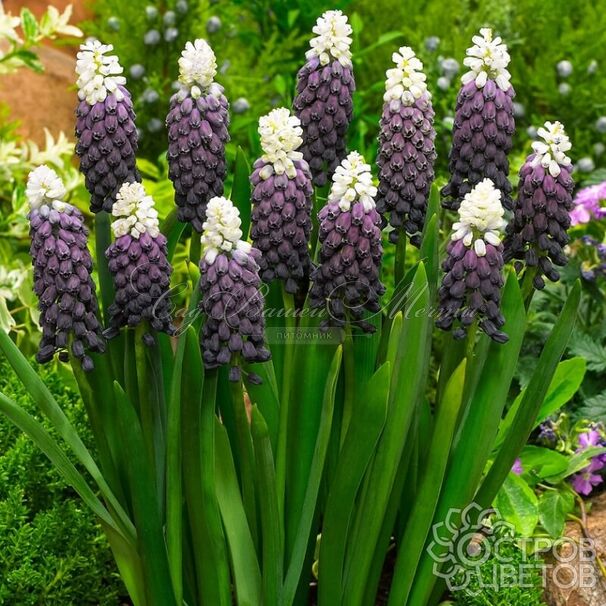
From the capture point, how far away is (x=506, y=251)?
77.5 inches

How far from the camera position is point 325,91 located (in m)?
1.96

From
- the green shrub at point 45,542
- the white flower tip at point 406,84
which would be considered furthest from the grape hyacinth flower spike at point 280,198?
the green shrub at point 45,542

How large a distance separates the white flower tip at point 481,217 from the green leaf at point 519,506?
1082 mm

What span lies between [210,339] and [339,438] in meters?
0.47

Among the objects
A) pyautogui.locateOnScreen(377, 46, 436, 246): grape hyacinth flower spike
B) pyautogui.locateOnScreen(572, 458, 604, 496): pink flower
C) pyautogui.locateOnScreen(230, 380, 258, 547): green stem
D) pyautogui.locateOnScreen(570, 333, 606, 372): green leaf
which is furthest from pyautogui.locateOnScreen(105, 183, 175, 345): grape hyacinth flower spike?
pyautogui.locateOnScreen(570, 333, 606, 372): green leaf

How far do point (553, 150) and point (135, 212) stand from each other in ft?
2.54

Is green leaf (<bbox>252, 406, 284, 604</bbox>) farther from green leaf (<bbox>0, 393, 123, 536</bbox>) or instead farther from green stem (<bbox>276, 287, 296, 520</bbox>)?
green leaf (<bbox>0, 393, 123, 536</bbox>)

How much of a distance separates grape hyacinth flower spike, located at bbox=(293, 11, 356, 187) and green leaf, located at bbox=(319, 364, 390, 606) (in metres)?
0.50

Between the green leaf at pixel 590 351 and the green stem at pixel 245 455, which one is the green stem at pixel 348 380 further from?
the green leaf at pixel 590 351

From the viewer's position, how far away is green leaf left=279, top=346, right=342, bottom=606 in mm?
1840

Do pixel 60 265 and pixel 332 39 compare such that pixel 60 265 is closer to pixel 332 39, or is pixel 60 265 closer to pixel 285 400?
pixel 285 400

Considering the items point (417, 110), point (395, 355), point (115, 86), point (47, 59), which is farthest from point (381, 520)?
point (47, 59)

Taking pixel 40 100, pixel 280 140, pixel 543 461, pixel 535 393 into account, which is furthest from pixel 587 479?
pixel 40 100

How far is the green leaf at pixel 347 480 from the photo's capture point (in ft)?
5.83
